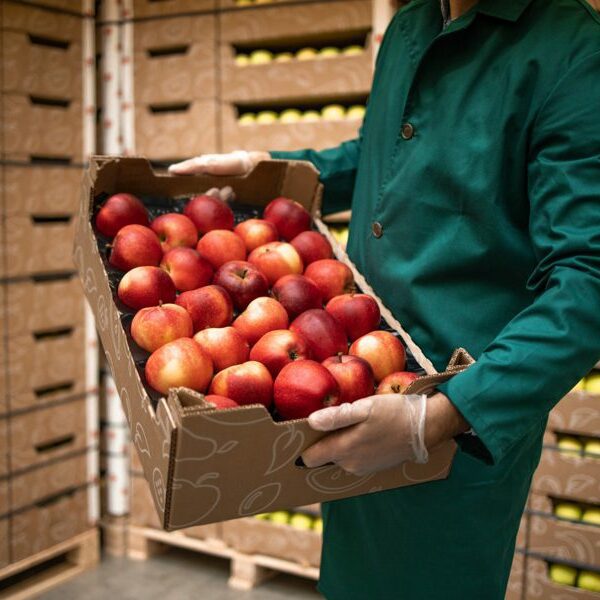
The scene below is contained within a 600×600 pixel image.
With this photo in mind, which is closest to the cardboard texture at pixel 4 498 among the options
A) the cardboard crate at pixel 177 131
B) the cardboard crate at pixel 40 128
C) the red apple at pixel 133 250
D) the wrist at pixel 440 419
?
the cardboard crate at pixel 40 128

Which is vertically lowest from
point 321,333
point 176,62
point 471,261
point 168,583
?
point 168,583

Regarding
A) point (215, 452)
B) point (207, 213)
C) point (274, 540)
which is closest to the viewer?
point (215, 452)

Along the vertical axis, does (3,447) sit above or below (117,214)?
below

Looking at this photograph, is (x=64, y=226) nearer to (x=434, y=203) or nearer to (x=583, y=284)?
(x=434, y=203)

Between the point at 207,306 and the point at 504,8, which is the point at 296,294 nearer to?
the point at 207,306

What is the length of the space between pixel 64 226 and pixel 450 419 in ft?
6.52

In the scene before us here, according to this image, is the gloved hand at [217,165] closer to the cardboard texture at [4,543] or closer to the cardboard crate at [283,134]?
the cardboard crate at [283,134]

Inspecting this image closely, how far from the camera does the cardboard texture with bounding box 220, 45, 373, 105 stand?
2.28 m

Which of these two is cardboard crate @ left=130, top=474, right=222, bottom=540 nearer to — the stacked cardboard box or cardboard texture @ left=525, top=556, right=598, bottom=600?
the stacked cardboard box

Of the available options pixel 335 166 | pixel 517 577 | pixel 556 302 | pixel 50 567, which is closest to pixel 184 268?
pixel 335 166

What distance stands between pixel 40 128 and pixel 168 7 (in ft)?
2.07

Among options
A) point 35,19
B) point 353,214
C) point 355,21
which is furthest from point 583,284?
point 35,19

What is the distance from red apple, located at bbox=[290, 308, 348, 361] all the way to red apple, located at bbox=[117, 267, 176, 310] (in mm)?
198

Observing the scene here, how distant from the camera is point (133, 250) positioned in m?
1.06
